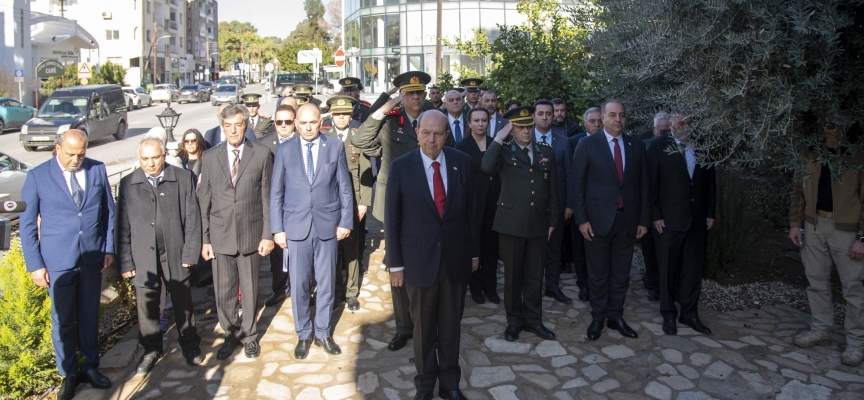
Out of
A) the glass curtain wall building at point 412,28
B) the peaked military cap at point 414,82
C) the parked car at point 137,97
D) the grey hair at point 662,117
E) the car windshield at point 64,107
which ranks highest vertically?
the glass curtain wall building at point 412,28

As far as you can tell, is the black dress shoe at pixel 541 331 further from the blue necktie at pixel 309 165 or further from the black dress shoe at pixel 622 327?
the blue necktie at pixel 309 165

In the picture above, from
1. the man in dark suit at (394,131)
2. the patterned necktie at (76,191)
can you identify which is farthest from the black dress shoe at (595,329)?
the patterned necktie at (76,191)

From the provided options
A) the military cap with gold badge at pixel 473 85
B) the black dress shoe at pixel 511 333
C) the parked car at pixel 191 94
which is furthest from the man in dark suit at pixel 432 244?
the parked car at pixel 191 94

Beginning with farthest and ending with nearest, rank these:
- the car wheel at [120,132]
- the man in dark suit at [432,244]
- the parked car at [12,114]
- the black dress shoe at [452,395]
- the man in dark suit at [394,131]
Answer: the parked car at [12,114], the car wheel at [120,132], the man in dark suit at [394,131], the black dress shoe at [452,395], the man in dark suit at [432,244]

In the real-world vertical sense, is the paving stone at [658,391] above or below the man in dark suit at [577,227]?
below

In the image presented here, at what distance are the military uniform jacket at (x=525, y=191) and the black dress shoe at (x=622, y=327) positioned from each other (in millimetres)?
1097

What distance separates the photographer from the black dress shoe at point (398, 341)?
5.66m

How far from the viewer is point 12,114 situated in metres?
27.1

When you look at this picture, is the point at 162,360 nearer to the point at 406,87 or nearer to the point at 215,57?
the point at 406,87

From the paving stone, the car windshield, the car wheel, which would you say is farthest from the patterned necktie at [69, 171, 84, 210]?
the car wheel

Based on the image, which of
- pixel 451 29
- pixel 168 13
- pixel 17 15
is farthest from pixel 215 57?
pixel 451 29

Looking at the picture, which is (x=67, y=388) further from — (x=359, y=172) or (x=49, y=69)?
(x=49, y=69)

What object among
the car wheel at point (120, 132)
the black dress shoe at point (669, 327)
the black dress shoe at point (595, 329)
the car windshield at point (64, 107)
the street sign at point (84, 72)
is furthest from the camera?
the street sign at point (84, 72)

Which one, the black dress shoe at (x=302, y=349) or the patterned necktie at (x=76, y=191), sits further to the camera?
the black dress shoe at (x=302, y=349)
